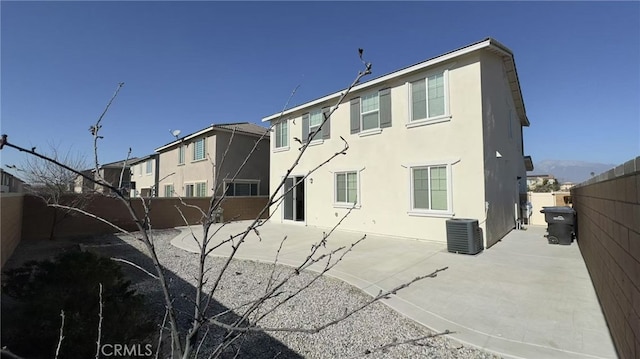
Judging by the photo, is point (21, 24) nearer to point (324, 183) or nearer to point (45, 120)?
point (45, 120)

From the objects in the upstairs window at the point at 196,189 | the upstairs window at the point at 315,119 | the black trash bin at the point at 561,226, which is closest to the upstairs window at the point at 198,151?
the upstairs window at the point at 196,189

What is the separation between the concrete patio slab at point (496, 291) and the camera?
11.9 feet

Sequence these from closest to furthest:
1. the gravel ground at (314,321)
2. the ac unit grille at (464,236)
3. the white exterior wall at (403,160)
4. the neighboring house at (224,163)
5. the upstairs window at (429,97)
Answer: the gravel ground at (314,321)
the ac unit grille at (464,236)
the white exterior wall at (403,160)
the upstairs window at (429,97)
the neighboring house at (224,163)

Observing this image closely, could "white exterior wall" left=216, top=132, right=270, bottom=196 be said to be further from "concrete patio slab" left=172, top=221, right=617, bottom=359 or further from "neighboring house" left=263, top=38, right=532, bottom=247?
"concrete patio slab" left=172, top=221, right=617, bottom=359

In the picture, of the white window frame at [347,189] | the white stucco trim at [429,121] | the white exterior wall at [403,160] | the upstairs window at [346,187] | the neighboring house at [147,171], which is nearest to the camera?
the white exterior wall at [403,160]

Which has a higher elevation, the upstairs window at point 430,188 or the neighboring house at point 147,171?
the neighboring house at point 147,171

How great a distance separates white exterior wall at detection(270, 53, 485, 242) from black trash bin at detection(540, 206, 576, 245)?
295 centimetres

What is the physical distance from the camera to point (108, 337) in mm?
2490

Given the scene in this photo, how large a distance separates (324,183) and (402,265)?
7.23 metres

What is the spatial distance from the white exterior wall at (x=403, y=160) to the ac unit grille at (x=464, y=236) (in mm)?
902

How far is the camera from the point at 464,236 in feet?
26.6

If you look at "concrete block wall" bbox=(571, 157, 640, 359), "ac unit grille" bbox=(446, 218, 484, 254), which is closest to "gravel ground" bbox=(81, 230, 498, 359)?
"concrete block wall" bbox=(571, 157, 640, 359)

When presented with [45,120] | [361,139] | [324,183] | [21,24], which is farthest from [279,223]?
[21,24]

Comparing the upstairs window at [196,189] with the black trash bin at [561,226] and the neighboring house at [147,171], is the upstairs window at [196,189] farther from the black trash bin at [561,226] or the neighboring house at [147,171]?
the black trash bin at [561,226]
